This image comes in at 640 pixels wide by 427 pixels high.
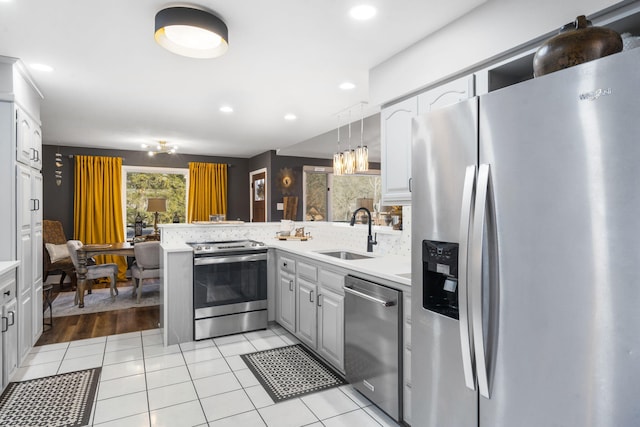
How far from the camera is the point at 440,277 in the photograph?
1.50m

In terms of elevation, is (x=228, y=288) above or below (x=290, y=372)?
above

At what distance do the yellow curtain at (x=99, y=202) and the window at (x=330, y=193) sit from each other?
3423mm

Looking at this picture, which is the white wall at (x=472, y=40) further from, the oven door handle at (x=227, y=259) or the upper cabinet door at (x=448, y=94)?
the oven door handle at (x=227, y=259)

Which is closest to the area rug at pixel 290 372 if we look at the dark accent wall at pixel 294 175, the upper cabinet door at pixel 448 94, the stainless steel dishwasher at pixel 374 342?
the stainless steel dishwasher at pixel 374 342

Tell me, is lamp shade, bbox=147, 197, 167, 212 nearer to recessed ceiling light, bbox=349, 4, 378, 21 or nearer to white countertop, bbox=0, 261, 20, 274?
white countertop, bbox=0, 261, 20, 274

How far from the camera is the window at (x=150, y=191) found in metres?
7.05

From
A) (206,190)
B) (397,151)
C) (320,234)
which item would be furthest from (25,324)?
(206,190)

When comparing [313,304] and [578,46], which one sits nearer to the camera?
[578,46]

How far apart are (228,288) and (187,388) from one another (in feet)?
3.86

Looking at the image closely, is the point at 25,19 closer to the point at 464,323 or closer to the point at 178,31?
the point at 178,31

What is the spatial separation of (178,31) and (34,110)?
7.19 feet

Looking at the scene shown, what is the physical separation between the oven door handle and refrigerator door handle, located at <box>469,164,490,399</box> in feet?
9.11

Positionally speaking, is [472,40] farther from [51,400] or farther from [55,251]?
[55,251]

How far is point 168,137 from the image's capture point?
5.76 metres
